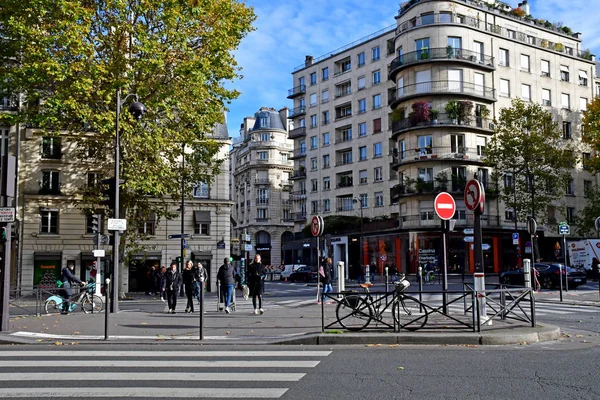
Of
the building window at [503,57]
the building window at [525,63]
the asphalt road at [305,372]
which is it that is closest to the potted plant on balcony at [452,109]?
the building window at [503,57]

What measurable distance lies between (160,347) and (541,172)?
126ft

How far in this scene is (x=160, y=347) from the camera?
10812 millimetres

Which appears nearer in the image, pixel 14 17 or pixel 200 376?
pixel 200 376

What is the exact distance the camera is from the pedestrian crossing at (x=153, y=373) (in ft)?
22.9

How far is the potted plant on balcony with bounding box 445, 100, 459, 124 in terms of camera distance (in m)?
48.2

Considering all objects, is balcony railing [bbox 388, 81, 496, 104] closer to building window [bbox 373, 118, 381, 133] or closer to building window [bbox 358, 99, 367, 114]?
building window [bbox 373, 118, 381, 133]

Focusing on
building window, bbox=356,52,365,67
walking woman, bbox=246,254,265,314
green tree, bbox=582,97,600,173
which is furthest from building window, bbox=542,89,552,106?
walking woman, bbox=246,254,265,314

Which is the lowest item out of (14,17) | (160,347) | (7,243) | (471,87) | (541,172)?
(160,347)

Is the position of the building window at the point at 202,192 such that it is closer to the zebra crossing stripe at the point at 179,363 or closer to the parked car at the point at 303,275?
the parked car at the point at 303,275

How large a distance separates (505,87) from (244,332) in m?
45.6

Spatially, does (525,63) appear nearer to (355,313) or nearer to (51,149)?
(51,149)

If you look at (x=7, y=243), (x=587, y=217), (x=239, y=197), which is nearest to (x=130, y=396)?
(x=7, y=243)

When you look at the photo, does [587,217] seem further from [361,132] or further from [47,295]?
[47,295]

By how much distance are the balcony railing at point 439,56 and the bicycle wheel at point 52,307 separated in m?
37.2
